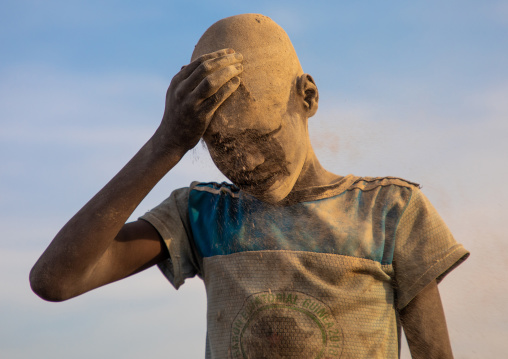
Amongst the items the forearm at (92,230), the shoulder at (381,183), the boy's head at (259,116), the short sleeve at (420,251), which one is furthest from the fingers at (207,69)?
the short sleeve at (420,251)

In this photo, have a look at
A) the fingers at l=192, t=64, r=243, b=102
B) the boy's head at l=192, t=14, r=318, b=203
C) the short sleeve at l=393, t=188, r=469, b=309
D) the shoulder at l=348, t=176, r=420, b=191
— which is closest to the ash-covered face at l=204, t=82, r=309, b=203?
the boy's head at l=192, t=14, r=318, b=203

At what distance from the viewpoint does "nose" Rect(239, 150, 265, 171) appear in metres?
3.82

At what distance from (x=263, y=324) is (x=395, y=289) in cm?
71

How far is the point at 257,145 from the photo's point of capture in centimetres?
383

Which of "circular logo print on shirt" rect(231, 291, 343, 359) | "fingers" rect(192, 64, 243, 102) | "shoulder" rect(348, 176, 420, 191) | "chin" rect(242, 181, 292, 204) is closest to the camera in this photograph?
"fingers" rect(192, 64, 243, 102)

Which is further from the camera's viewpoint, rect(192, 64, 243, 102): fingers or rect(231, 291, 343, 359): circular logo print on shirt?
rect(231, 291, 343, 359): circular logo print on shirt

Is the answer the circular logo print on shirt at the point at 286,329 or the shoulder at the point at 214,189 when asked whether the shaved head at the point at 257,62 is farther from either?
the circular logo print on shirt at the point at 286,329

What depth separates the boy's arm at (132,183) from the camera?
3.61 m

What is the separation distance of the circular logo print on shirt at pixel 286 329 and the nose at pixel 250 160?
594 mm

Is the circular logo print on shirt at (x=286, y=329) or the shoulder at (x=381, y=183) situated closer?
the circular logo print on shirt at (x=286, y=329)

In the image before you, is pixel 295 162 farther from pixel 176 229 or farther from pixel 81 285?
pixel 81 285

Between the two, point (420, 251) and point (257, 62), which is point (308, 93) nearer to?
point (257, 62)

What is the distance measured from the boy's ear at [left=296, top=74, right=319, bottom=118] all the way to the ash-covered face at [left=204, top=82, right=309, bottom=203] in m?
0.15

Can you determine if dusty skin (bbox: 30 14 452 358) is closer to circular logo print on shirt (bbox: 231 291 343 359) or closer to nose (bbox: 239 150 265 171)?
nose (bbox: 239 150 265 171)
